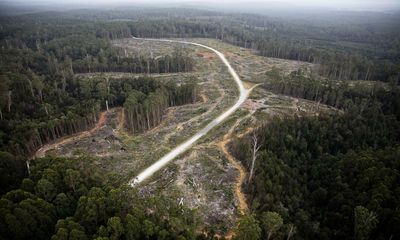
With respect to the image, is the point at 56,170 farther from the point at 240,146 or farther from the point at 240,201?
the point at 240,146

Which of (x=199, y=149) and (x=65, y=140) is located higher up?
(x=199, y=149)

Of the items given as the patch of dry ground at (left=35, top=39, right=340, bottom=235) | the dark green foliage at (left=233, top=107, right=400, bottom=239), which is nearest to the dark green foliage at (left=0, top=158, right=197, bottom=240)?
the patch of dry ground at (left=35, top=39, right=340, bottom=235)

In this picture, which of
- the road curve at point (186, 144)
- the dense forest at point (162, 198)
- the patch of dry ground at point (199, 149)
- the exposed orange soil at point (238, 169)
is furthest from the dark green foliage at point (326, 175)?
the road curve at point (186, 144)

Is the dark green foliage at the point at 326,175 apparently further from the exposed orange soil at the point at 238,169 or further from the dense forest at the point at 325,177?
the exposed orange soil at the point at 238,169

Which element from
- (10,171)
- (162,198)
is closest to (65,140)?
(10,171)

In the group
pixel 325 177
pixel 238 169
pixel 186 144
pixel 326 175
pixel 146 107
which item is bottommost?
pixel 238 169

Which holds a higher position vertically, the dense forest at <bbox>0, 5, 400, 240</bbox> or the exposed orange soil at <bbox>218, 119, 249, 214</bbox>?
the dense forest at <bbox>0, 5, 400, 240</bbox>

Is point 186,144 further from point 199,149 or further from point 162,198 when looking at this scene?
point 162,198

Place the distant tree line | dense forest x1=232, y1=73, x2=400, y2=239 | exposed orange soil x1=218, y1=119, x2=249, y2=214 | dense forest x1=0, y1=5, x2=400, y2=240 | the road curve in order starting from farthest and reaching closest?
the distant tree line < the road curve < exposed orange soil x1=218, y1=119, x2=249, y2=214 < dense forest x1=232, y1=73, x2=400, y2=239 < dense forest x1=0, y1=5, x2=400, y2=240

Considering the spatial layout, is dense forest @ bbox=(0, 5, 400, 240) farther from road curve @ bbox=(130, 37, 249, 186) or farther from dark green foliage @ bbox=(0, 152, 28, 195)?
road curve @ bbox=(130, 37, 249, 186)

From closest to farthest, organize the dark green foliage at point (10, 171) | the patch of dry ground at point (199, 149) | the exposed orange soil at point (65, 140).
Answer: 1. the dark green foliage at point (10, 171)
2. the patch of dry ground at point (199, 149)
3. the exposed orange soil at point (65, 140)

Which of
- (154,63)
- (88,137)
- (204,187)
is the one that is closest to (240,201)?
(204,187)

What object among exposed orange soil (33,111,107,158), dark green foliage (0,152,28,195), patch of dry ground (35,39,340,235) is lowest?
exposed orange soil (33,111,107,158)

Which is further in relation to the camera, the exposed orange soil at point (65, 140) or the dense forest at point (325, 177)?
the exposed orange soil at point (65, 140)
